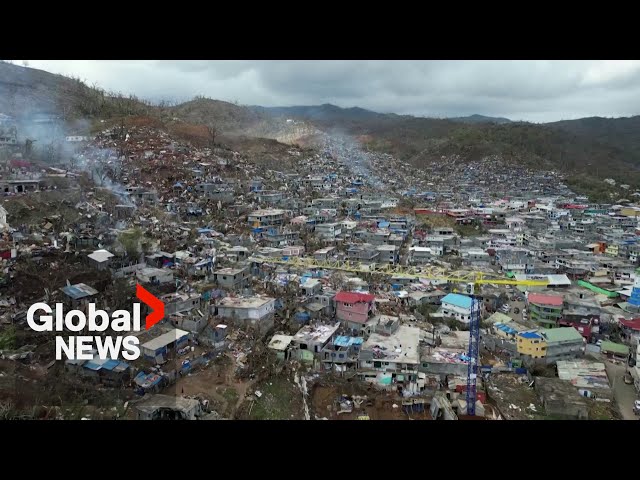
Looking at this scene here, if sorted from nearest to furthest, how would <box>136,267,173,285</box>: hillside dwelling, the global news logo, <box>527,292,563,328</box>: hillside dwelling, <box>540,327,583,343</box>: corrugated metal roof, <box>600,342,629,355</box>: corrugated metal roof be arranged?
the global news logo, <box>540,327,583,343</box>: corrugated metal roof, <box>600,342,629,355</box>: corrugated metal roof, <box>136,267,173,285</box>: hillside dwelling, <box>527,292,563,328</box>: hillside dwelling

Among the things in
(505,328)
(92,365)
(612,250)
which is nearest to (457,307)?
(505,328)

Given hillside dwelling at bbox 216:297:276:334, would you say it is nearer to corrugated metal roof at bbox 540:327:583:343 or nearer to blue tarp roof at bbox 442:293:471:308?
blue tarp roof at bbox 442:293:471:308

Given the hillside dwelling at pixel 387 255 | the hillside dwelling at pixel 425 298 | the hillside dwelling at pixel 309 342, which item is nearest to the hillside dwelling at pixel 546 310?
the hillside dwelling at pixel 425 298

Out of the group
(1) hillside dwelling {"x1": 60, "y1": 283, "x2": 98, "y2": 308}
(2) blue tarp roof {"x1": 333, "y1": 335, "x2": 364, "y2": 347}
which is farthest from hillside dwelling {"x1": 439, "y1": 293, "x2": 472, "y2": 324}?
(1) hillside dwelling {"x1": 60, "y1": 283, "x2": 98, "y2": 308}

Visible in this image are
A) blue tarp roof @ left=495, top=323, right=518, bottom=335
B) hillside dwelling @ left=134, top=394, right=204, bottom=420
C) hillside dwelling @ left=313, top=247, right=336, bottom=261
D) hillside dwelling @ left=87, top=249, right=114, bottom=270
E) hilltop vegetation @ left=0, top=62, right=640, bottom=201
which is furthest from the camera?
hilltop vegetation @ left=0, top=62, right=640, bottom=201

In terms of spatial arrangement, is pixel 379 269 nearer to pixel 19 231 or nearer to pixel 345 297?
pixel 345 297
